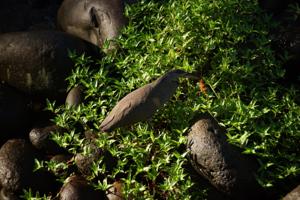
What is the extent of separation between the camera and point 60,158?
428cm

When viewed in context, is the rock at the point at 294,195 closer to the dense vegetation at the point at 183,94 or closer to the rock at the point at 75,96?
the dense vegetation at the point at 183,94

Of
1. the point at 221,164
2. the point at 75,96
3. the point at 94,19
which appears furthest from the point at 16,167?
the point at 94,19

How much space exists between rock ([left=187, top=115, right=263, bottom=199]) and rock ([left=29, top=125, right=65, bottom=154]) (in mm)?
1402

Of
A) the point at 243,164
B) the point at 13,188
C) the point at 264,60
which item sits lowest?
the point at 13,188

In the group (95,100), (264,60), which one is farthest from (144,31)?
(264,60)

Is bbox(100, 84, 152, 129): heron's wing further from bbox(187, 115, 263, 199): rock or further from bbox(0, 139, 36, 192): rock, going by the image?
bbox(0, 139, 36, 192): rock

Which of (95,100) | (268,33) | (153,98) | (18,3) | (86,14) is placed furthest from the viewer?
(18,3)

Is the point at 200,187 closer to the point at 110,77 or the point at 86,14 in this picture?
the point at 110,77

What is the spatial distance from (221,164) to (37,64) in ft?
7.60

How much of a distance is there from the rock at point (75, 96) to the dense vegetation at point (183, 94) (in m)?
0.09

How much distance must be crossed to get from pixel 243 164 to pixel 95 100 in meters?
1.68

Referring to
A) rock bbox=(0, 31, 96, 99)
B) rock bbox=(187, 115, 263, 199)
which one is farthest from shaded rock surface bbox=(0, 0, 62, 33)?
rock bbox=(187, 115, 263, 199)

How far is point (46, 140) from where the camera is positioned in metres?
4.45

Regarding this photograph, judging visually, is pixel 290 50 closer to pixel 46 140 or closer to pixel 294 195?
pixel 294 195
